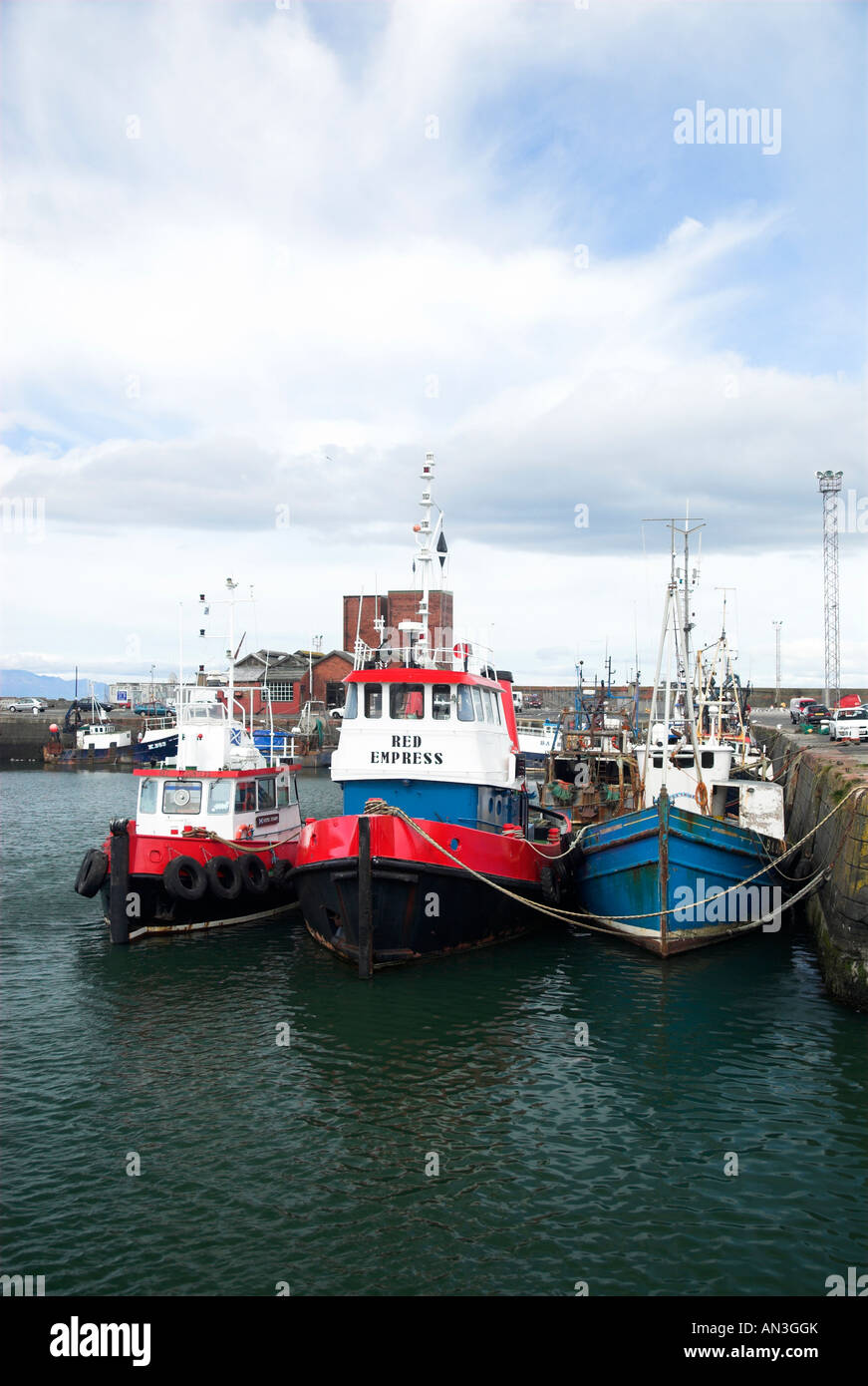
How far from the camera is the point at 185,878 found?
70.8ft

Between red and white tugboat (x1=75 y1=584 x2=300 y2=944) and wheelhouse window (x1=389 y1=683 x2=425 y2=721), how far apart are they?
15.9ft

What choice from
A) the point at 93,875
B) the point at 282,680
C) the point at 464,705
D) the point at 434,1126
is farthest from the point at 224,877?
the point at 282,680

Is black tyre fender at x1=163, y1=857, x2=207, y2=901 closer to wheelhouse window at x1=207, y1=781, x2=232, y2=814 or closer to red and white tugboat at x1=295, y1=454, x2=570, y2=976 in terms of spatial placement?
wheelhouse window at x1=207, y1=781, x2=232, y2=814

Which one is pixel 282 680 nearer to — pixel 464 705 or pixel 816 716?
pixel 816 716

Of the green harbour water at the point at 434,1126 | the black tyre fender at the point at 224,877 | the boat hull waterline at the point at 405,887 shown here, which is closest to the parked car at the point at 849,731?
the green harbour water at the point at 434,1126

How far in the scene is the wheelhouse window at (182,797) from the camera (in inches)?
902

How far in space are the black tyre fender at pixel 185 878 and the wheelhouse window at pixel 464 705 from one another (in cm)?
718

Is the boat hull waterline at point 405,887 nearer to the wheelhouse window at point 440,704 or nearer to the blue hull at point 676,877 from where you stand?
the blue hull at point 676,877

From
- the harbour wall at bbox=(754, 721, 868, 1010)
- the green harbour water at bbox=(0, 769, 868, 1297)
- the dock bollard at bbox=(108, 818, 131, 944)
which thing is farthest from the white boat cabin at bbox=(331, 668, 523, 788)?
the harbour wall at bbox=(754, 721, 868, 1010)

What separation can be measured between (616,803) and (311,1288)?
896 inches

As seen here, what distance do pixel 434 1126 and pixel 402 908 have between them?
6.12m

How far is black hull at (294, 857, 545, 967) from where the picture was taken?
17969 mm
